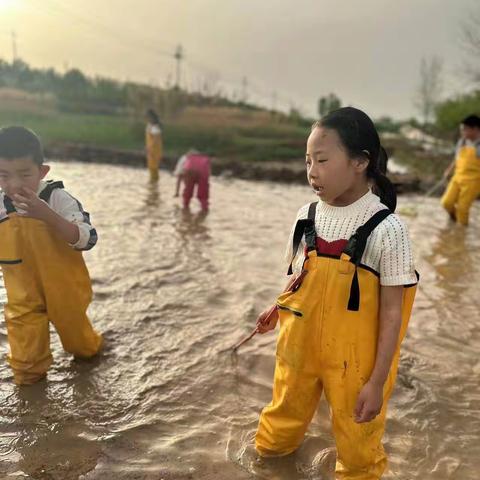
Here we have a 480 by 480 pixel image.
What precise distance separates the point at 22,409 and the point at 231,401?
1.16 metres

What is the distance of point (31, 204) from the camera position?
8.45 feet

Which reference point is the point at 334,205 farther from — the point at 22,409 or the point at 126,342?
the point at 126,342

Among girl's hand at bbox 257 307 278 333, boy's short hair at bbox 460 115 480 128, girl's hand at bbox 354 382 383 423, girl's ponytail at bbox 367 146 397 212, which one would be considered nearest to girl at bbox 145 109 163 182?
boy's short hair at bbox 460 115 480 128

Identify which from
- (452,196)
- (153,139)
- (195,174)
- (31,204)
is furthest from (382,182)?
(153,139)

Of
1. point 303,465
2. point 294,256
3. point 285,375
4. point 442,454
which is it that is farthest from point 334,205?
point 442,454

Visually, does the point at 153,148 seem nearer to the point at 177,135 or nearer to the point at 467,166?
the point at 467,166

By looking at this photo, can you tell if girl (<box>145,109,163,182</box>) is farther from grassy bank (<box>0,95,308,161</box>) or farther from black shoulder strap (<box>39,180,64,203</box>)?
black shoulder strap (<box>39,180,64,203</box>)

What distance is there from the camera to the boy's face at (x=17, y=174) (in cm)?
272

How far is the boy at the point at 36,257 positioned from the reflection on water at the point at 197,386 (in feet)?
1.04

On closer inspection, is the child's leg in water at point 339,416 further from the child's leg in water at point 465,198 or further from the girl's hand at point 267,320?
the child's leg in water at point 465,198

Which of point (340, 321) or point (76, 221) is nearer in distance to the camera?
point (340, 321)

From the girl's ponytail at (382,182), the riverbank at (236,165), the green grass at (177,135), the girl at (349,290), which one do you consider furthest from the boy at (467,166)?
the green grass at (177,135)

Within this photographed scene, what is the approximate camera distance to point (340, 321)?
205 centimetres

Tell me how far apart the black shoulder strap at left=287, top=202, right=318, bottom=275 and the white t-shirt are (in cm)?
117
